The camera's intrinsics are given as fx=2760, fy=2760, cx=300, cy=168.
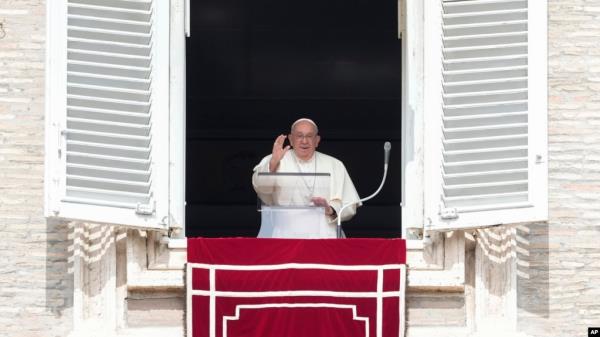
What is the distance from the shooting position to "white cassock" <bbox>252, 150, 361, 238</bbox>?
15164 millimetres

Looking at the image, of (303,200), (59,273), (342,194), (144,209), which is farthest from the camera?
(342,194)

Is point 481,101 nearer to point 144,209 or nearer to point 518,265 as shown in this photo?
point 518,265

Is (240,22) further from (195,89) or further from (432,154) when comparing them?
(432,154)

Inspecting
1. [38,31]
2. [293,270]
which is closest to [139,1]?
[38,31]

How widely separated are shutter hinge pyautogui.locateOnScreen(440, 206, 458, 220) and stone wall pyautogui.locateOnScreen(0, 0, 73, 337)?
79.4 inches

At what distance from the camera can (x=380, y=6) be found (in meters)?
21.0

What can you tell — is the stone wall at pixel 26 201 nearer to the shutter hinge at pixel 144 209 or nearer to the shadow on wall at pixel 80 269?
the shadow on wall at pixel 80 269

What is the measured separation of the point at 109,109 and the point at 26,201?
29.4 inches

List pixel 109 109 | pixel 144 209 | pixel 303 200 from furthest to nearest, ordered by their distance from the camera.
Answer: pixel 303 200 < pixel 109 109 < pixel 144 209

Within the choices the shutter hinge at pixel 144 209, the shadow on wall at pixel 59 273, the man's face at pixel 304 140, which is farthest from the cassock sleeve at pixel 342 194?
the shadow on wall at pixel 59 273

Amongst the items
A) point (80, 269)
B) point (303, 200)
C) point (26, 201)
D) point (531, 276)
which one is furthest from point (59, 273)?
point (531, 276)

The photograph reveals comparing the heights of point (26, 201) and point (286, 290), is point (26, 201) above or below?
above

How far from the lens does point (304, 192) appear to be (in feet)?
50.3

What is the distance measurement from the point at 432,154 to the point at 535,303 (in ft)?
3.37
